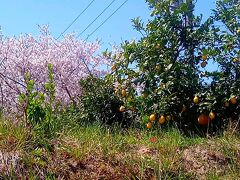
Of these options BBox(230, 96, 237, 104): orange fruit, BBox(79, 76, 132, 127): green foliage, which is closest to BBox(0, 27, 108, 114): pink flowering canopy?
BBox(79, 76, 132, 127): green foliage

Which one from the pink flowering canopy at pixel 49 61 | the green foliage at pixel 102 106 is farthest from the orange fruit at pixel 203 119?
the pink flowering canopy at pixel 49 61

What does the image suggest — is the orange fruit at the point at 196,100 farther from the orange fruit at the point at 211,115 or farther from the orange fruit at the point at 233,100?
the orange fruit at the point at 233,100

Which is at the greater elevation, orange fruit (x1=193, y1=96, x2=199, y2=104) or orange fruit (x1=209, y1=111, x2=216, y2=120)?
orange fruit (x1=193, y1=96, x2=199, y2=104)

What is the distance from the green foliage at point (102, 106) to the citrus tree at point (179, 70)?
265 millimetres

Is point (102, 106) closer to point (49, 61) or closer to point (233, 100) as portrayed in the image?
point (233, 100)

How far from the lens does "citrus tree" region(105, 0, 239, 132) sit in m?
5.39

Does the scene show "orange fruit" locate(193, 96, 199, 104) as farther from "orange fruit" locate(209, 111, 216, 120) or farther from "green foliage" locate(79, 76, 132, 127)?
"green foliage" locate(79, 76, 132, 127)

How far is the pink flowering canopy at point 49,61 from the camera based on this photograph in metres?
10.5

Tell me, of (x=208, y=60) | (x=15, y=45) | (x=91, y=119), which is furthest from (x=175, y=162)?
(x=15, y=45)

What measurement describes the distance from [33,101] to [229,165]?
6.24 ft

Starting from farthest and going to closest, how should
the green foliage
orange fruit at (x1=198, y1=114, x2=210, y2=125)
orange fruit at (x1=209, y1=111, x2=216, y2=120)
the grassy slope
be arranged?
the green foliage < orange fruit at (x1=198, y1=114, x2=210, y2=125) < orange fruit at (x1=209, y1=111, x2=216, y2=120) < the grassy slope

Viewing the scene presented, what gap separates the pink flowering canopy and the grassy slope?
597cm

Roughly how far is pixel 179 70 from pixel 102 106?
1.47 metres

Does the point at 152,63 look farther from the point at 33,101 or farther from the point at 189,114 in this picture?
the point at 33,101
